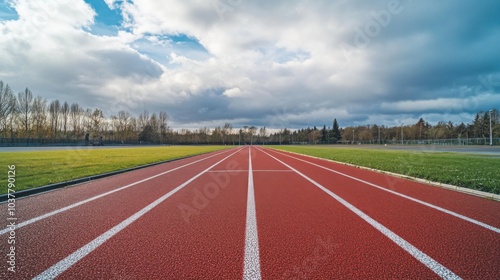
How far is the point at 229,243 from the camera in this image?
13.7ft

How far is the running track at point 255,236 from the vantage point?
331 cm

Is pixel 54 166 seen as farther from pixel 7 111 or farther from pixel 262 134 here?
pixel 262 134

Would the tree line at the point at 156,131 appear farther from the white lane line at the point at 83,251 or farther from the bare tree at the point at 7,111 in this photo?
the white lane line at the point at 83,251

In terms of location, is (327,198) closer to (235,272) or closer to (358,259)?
(358,259)

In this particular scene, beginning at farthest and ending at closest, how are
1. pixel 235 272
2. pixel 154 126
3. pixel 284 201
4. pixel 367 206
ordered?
pixel 154 126
pixel 284 201
pixel 367 206
pixel 235 272

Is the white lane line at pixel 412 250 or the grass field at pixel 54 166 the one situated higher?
the white lane line at pixel 412 250

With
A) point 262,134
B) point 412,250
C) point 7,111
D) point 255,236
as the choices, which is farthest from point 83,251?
point 262,134

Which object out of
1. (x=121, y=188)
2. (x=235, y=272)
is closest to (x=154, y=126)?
(x=121, y=188)

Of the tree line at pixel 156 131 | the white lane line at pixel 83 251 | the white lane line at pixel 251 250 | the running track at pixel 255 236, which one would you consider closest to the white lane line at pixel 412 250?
the running track at pixel 255 236

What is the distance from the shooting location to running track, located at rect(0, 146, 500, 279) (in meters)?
3.31

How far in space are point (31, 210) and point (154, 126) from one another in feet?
371

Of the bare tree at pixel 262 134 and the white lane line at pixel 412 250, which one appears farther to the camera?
the bare tree at pixel 262 134

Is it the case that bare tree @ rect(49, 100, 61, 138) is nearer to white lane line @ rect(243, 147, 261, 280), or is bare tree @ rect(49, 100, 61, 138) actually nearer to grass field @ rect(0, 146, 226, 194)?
grass field @ rect(0, 146, 226, 194)

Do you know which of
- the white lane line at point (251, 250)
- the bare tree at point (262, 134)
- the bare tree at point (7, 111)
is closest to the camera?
the white lane line at point (251, 250)
